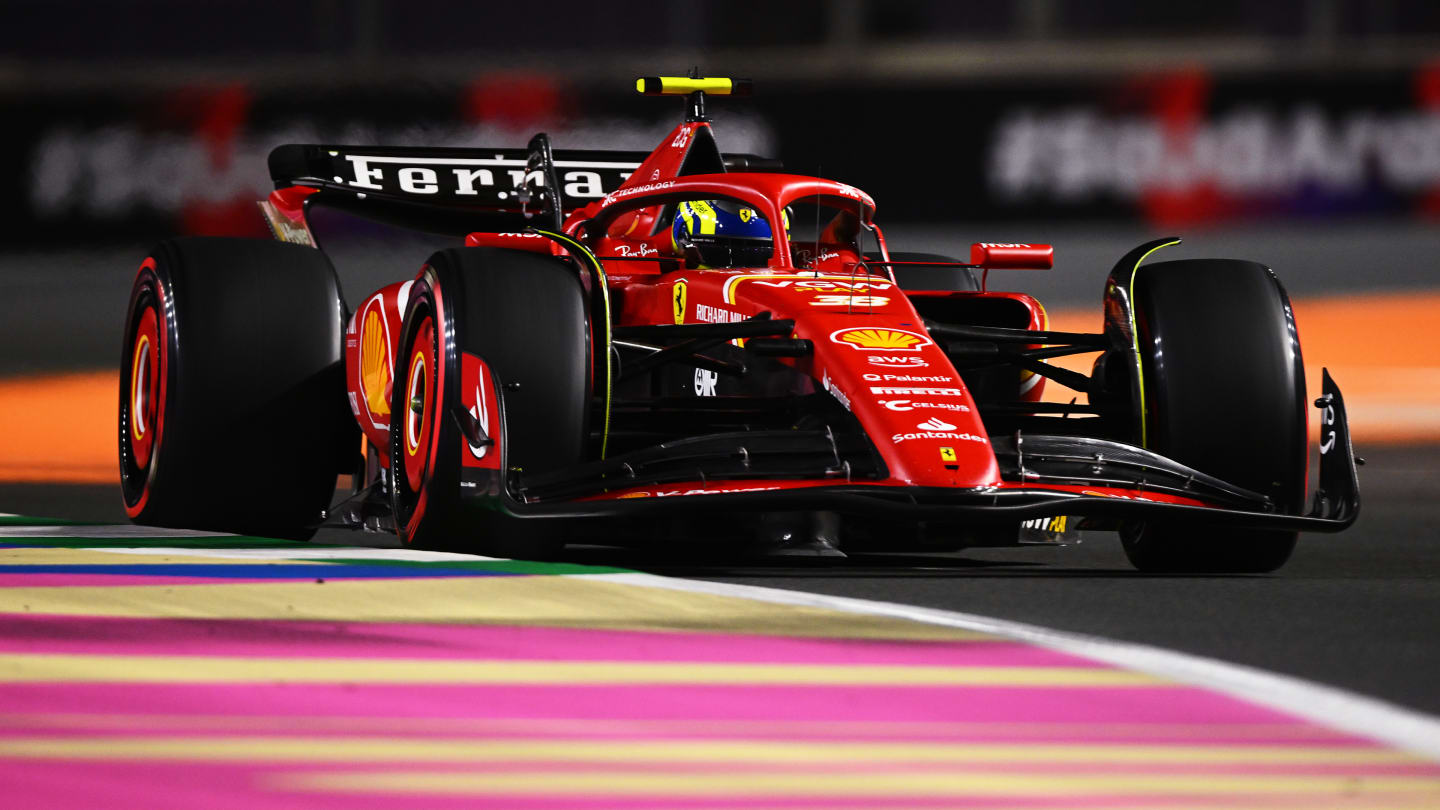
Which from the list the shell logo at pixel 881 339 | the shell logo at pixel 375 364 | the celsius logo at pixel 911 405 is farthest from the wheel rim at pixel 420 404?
the celsius logo at pixel 911 405

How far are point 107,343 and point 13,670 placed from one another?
46.9 ft

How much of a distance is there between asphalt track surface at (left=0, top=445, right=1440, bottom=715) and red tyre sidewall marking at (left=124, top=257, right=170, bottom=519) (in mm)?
439

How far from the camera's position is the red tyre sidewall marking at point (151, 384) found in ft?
27.5

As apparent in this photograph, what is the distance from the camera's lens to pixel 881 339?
7.09 metres

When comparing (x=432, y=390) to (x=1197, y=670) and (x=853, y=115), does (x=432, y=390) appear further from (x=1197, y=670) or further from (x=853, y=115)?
(x=853, y=115)

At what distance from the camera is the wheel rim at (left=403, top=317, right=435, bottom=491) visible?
7.29m

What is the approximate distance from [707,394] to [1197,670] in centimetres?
317

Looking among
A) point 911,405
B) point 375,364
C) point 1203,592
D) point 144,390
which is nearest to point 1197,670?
point 1203,592

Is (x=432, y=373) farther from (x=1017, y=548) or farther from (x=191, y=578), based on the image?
(x=1017, y=548)

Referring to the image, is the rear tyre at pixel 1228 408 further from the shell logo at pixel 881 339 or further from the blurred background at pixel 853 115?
the blurred background at pixel 853 115

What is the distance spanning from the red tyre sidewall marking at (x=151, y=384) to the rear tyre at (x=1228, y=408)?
11.2 ft

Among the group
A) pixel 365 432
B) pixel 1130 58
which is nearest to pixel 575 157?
pixel 365 432

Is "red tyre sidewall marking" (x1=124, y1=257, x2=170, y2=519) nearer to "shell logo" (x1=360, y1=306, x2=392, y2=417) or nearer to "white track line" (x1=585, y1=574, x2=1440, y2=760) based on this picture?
"shell logo" (x1=360, y1=306, x2=392, y2=417)

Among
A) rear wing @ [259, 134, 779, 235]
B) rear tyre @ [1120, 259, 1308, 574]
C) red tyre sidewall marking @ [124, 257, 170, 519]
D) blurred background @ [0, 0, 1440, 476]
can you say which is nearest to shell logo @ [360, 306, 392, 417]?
red tyre sidewall marking @ [124, 257, 170, 519]
